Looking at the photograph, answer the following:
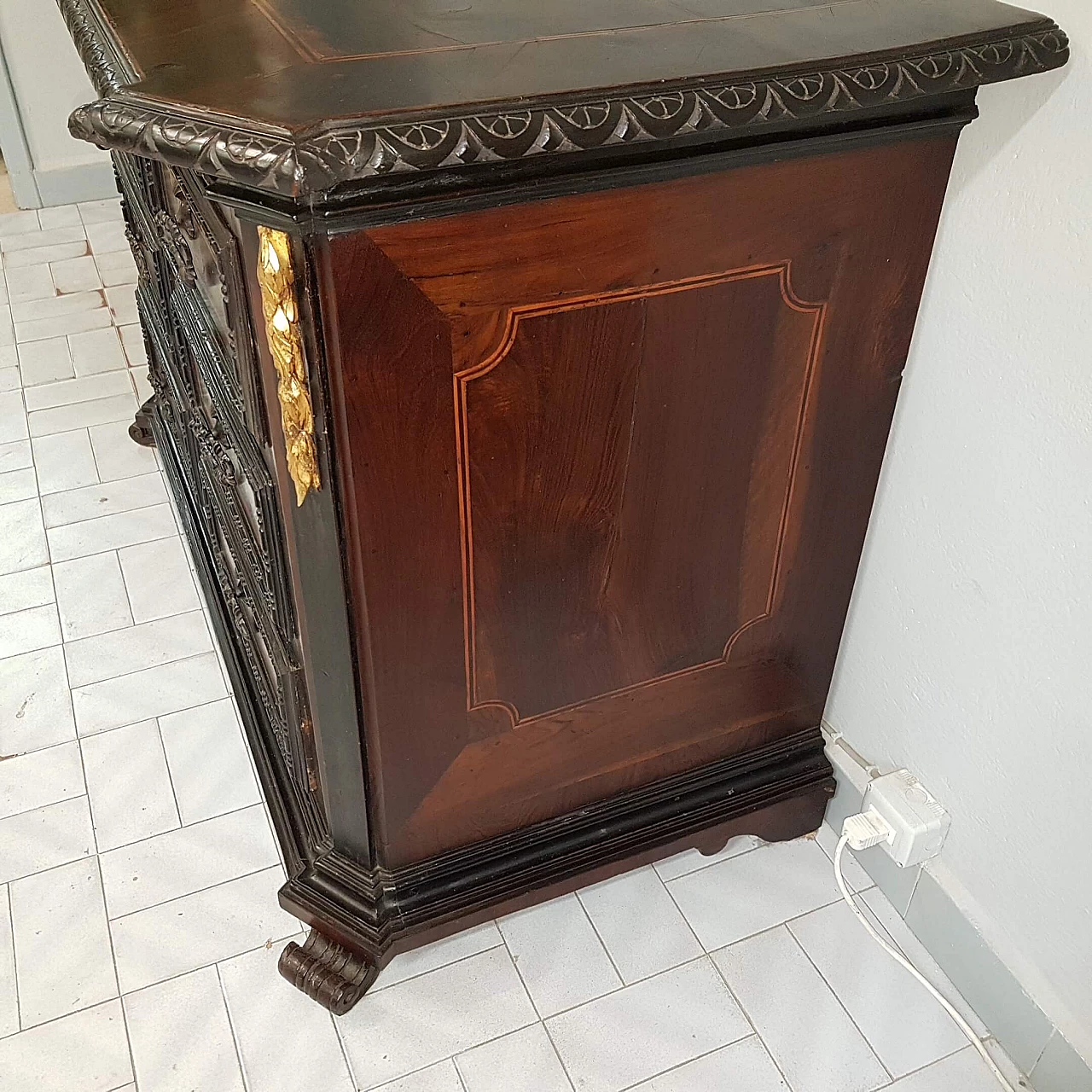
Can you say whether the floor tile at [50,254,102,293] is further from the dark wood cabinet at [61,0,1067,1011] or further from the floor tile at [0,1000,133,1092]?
the floor tile at [0,1000,133,1092]

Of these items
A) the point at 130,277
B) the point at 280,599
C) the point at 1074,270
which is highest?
the point at 1074,270

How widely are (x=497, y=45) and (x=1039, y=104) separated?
0.44 meters

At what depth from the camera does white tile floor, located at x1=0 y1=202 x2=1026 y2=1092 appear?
123cm

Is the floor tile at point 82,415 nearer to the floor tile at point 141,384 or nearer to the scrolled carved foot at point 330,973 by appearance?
the floor tile at point 141,384

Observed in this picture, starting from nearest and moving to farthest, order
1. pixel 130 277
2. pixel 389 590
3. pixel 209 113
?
pixel 209 113 < pixel 389 590 < pixel 130 277

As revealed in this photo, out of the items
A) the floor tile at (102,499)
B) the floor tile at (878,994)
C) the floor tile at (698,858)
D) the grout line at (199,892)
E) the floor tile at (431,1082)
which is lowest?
the floor tile at (102,499)

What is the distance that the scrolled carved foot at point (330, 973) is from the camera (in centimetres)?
124

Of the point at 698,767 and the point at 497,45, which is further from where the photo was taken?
the point at 698,767

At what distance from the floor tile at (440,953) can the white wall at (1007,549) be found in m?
0.53

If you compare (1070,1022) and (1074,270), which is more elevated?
(1074,270)

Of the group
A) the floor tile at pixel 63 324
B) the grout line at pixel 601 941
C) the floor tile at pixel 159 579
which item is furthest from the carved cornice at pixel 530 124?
the floor tile at pixel 63 324

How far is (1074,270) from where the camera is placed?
91cm

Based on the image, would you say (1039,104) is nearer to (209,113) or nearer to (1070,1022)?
(209,113)

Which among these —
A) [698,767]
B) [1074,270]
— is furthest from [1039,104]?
[698,767]
